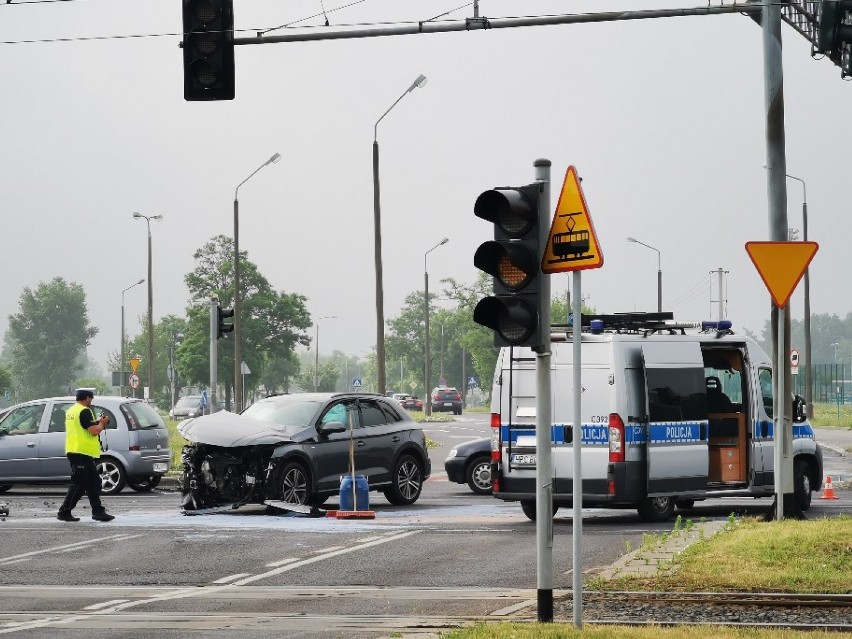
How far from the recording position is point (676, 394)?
19.2 metres

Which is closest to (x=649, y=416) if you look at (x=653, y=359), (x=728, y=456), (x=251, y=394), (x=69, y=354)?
(x=653, y=359)

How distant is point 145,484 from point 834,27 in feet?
54.1

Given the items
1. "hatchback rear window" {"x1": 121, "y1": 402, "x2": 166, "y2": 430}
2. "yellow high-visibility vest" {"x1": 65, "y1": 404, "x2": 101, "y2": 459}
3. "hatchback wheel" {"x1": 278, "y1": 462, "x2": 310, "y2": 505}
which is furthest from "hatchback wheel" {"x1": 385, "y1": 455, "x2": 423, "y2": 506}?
"hatchback rear window" {"x1": 121, "y1": 402, "x2": 166, "y2": 430}

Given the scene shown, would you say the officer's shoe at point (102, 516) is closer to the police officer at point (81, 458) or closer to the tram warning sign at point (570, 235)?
the police officer at point (81, 458)

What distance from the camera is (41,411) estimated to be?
27219 mm

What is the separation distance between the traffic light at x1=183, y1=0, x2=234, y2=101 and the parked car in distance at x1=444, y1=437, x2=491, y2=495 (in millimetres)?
10814

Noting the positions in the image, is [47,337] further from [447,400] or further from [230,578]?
[230,578]

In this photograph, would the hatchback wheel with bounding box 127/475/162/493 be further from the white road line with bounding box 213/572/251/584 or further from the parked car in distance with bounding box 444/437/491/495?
the white road line with bounding box 213/572/251/584

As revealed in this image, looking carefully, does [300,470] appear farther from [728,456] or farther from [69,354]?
[69,354]

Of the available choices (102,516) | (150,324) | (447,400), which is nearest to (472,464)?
(102,516)

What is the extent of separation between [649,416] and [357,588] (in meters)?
6.25

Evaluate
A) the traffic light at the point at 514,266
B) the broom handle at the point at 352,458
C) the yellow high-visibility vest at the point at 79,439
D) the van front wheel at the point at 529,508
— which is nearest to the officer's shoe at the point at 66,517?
the yellow high-visibility vest at the point at 79,439

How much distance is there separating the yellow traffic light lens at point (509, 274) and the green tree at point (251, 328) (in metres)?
93.3

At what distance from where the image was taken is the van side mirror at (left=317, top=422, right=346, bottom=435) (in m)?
22.0
